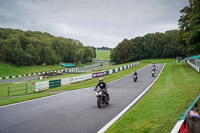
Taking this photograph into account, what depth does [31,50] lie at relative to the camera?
76.7 metres

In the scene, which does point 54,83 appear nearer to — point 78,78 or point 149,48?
point 78,78

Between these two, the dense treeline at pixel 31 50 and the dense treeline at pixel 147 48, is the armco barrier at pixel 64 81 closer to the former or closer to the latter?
the dense treeline at pixel 31 50

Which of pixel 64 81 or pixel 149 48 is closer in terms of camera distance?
pixel 64 81

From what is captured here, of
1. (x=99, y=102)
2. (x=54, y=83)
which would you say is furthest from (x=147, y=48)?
(x=99, y=102)

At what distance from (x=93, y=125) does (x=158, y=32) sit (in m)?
101

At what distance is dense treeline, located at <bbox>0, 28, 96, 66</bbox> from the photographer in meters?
72.9

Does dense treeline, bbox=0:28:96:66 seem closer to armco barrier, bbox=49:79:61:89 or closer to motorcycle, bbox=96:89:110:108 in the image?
armco barrier, bbox=49:79:61:89

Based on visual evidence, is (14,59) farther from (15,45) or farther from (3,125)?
(3,125)

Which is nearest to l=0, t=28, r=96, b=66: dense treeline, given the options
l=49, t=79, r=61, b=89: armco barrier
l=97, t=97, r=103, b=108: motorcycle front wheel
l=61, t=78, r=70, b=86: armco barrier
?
l=61, t=78, r=70, b=86: armco barrier

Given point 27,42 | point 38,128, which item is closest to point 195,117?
point 38,128

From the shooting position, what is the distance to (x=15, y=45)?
73812mm

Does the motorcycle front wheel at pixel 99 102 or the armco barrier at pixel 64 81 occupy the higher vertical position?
the motorcycle front wheel at pixel 99 102

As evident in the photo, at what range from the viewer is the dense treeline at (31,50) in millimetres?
72875

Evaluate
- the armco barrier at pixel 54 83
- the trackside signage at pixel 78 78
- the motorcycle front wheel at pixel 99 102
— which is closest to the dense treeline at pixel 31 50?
the trackside signage at pixel 78 78
